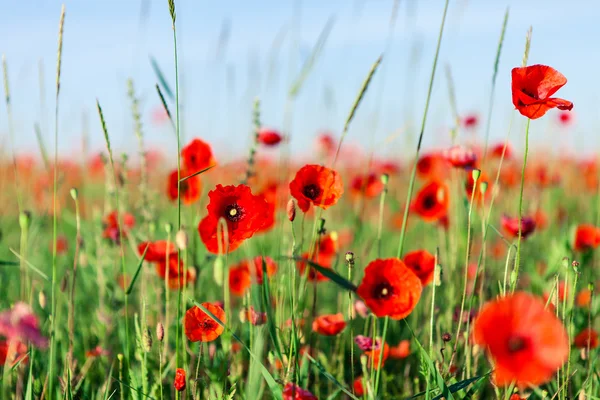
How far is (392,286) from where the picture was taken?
956mm

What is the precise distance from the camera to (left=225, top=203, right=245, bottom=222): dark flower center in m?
1.05

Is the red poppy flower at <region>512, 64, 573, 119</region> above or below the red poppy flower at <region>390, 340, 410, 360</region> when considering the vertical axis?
above

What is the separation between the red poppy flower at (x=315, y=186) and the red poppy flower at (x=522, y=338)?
465mm

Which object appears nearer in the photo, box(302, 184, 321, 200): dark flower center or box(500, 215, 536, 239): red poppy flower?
A: box(302, 184, 321, 200): dark flower center

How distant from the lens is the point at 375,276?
A: 3.10 ft

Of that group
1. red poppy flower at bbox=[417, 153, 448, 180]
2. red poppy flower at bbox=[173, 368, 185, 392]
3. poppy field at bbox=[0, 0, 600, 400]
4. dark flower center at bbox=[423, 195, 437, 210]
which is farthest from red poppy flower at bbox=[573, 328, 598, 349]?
red poppy flower at bbox=[417, 153, 448, 180]

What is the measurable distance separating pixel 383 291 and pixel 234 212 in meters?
0.32

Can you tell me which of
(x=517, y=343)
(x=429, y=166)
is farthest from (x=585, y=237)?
(x=517, y=343)

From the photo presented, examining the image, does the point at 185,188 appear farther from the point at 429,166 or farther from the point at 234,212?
the point at 429,166

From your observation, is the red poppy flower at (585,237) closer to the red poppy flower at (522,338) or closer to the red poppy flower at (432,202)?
the red poppy flower at (432,202)

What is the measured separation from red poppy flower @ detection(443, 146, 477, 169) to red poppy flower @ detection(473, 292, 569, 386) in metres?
0.90

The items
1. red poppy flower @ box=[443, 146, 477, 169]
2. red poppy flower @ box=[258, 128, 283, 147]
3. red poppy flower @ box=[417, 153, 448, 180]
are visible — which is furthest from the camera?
red poppy flower @ box=[417, 153, 448, 180]

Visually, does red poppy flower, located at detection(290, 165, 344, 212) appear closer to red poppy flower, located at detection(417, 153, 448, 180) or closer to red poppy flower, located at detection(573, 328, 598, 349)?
red poppy flower, located at detection(573, 328, 598, 349)

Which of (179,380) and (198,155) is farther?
(198,155)
